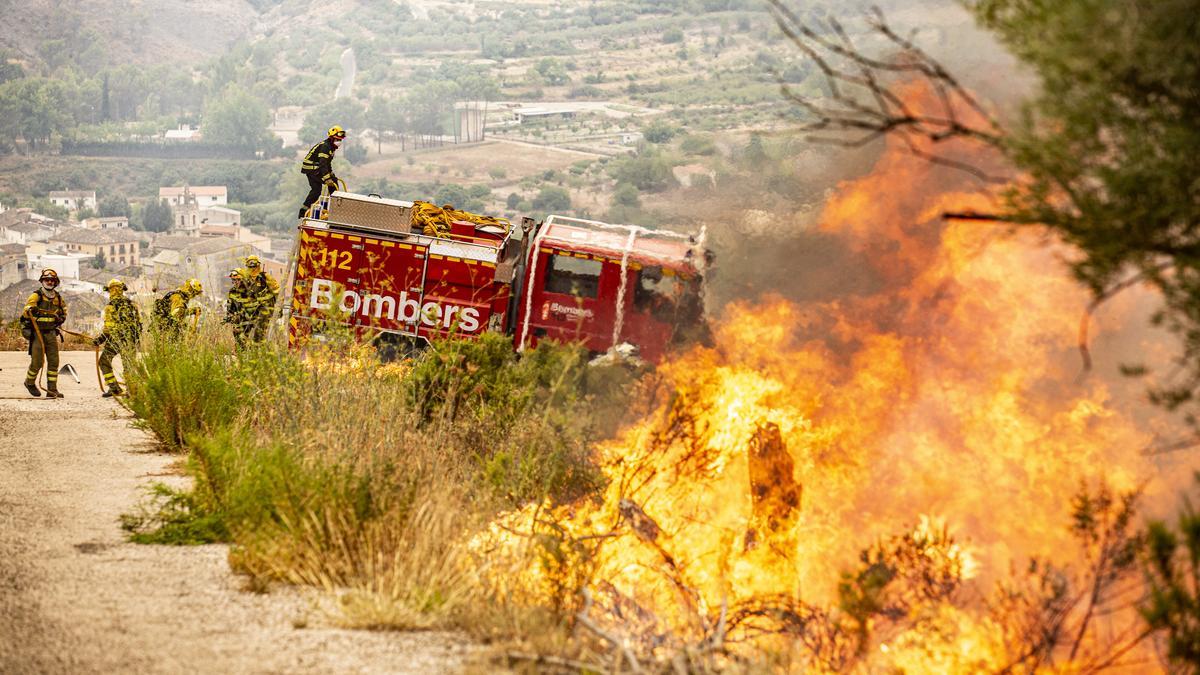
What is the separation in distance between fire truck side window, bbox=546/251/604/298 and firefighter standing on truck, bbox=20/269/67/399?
22.5ft

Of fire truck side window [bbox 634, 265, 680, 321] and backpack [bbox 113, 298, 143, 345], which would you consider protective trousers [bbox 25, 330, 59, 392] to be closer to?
backpack [bbox 113, 298, 143, 345]

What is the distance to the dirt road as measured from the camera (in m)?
6.48

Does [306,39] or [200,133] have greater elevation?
[306,39]

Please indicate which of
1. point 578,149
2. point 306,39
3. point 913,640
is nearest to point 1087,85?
point 913,640

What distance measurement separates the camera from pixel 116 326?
1648 centimetres

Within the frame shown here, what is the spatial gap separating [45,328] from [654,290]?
8.42 meters

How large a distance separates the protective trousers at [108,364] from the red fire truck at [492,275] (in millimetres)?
2379

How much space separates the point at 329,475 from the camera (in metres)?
8.27

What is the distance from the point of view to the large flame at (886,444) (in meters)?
8.77

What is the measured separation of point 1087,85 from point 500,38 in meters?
143

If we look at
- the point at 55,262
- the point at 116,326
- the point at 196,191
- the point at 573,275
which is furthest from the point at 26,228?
the point at 573,275

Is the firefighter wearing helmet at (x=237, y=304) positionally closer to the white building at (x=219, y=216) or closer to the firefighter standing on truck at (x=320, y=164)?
the firefighter standing on truck at (x=320, y=164)

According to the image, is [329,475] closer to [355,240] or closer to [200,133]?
[355,240]

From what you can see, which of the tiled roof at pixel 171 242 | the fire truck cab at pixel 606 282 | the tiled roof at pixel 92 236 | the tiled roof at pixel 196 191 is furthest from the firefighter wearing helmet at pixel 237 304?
the tiled roof at pixel 196 191
